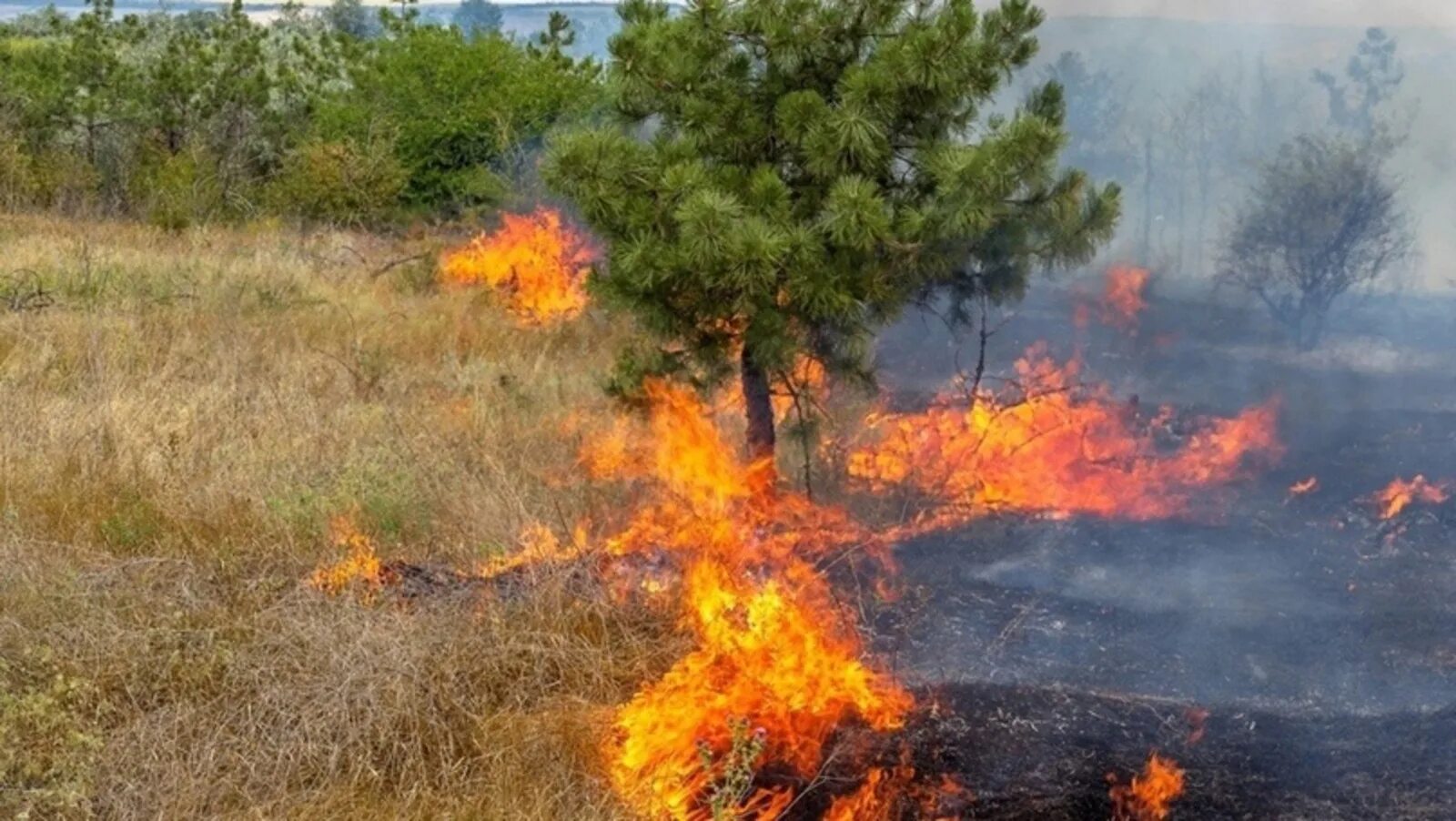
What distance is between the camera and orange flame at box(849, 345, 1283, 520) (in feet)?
22.3

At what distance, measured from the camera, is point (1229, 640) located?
5.42 m

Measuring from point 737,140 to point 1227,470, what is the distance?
11.9 feet

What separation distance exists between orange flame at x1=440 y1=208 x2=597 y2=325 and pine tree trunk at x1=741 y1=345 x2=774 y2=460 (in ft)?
17.7

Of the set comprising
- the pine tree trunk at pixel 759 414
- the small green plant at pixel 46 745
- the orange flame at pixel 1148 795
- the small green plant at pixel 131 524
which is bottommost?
the orange flame at pixel 1148 795

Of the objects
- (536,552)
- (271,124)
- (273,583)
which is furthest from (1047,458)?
(271,124)

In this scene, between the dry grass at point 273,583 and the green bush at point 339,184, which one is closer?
the dry grass at point 273,583

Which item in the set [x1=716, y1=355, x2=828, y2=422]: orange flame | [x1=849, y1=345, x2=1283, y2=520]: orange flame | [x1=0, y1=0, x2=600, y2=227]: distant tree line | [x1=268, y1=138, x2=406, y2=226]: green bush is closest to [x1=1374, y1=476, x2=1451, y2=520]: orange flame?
[x1=849, y1=345, x2=1283, y2=520]: orange flame

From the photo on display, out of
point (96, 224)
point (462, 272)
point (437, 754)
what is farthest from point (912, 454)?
point (96, 224)

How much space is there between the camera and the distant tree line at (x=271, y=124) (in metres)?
16.2

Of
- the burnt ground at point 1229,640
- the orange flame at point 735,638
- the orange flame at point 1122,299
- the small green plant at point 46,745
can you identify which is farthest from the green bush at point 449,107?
the small green plant at point 46,745

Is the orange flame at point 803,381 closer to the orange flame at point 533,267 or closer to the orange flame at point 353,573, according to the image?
the orange flame at point 353,573

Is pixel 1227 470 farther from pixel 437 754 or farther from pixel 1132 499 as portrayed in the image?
pixel 437 754

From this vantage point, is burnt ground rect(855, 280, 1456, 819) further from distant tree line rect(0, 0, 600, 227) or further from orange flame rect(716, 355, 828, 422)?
distant tree line rect(0, 0, 600, 227)

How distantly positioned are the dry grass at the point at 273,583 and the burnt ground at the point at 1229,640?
134 centimetres
